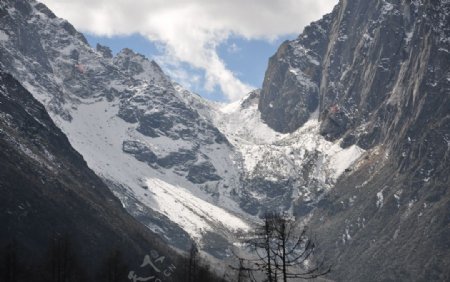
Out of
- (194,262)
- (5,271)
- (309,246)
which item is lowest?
(5,271)

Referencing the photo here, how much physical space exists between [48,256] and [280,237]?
272 feet

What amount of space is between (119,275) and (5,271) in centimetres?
1726

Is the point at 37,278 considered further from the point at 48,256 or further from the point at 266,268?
the point at 266,268

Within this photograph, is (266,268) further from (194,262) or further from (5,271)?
(194,262)

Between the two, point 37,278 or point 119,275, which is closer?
point 119,275

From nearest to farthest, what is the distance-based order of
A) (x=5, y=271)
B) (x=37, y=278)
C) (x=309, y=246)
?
(x=309, y=246) → (x=5, y=271) → (x=37, y=278)

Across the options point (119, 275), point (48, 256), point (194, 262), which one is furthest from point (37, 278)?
point (194, 262)

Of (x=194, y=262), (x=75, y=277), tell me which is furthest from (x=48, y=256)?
(x=194, y=262)

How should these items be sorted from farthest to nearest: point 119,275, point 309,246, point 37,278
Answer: point 37,278 → point 119,275 → point 309,246

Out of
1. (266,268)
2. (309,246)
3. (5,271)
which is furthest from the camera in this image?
(5,271)

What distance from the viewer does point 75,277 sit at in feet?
448

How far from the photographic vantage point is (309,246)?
41.3 meters

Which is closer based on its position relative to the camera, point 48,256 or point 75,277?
point 48,256

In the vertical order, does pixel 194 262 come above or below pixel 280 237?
above
